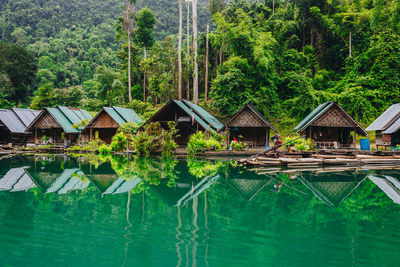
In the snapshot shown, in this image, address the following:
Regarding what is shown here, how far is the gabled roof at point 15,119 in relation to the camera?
27.4m

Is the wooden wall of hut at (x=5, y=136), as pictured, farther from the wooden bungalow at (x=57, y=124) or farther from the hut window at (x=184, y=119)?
the hut window at (x=184, y=119)

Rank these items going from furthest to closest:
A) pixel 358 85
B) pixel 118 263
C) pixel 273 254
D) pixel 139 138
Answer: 1. pixel 358 85
2. pixel 139 138
3. pixel 273 254
4. pixel 118 263

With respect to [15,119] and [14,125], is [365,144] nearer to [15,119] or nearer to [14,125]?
[14,125]

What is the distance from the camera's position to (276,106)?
30406mm

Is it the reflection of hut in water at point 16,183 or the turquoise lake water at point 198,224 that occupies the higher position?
the reflection of hut in water at point 16,183

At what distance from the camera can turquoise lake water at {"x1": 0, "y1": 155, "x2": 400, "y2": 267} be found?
331cm

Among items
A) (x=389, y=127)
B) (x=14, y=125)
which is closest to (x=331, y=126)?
(x=389, y=127)

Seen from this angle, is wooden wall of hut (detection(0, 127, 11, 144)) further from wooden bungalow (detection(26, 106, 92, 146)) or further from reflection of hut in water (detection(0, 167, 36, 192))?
reflection of hut in water (detection(0, 167, 36, 192))

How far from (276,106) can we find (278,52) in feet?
23.2

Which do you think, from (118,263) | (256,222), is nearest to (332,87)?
(256,222)

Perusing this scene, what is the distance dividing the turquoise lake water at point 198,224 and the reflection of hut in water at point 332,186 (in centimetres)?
5

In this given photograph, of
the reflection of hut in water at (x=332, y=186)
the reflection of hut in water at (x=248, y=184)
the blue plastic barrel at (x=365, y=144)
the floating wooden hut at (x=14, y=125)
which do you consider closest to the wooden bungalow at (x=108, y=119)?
the floating wooden hut at (x=14, y=125)

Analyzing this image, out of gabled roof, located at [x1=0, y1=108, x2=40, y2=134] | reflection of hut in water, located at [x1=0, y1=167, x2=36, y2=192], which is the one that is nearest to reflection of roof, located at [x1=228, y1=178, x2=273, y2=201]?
reflection of hut in water, located at [x1=0, y1=167, x2=36, y2=192]

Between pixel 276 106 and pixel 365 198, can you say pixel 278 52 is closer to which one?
pixel 276 106
